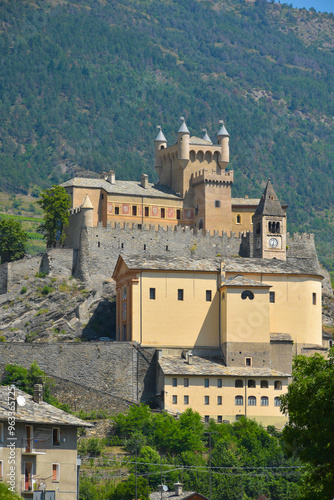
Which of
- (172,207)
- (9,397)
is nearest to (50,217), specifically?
(172,207)

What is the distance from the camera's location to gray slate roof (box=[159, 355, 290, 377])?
90.5 m

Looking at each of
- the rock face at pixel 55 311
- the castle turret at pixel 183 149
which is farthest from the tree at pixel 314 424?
the castle turret at pixel 183 149

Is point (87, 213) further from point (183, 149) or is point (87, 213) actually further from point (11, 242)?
point (183, 149)

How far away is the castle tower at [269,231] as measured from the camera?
113 meters

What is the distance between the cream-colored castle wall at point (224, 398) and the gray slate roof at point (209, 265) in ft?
36.0

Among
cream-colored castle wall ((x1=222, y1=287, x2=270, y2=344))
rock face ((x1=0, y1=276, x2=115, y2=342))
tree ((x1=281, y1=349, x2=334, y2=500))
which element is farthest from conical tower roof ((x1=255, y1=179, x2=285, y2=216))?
tree ((x1=281, y1=349, x2=334, y2=500))

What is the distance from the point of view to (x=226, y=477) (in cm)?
7831

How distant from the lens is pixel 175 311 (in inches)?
3782

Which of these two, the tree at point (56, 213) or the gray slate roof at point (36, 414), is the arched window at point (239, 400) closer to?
the gray slate roof at point (36, 414)

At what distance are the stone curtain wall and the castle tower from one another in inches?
979

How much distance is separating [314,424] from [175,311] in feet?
151

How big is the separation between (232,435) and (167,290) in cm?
1561

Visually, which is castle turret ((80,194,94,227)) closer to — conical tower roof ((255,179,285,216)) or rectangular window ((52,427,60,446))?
conical tower roof ((255,179,285,216))

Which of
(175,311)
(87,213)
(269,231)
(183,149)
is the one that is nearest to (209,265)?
(175,311)
